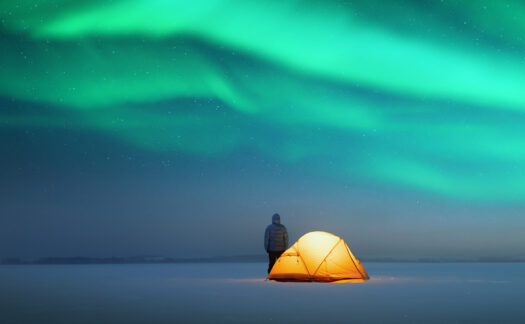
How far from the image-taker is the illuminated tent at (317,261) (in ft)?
84.8

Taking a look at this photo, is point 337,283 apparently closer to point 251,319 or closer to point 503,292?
point 503,292

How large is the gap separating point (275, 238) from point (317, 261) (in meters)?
2.35

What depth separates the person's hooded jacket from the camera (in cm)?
2744


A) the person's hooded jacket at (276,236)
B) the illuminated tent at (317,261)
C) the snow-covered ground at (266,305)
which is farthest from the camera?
the person's hooded jacket at (276,236)

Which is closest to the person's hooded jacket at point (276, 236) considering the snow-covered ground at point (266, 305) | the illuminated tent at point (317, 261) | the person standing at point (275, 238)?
the person standing at point (275, 238)

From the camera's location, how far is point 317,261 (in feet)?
84.8

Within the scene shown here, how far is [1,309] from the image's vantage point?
622 inches

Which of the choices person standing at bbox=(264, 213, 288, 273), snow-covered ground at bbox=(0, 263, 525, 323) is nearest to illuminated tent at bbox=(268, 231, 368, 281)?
person standing at bbox=(264, 213, 288, 273)

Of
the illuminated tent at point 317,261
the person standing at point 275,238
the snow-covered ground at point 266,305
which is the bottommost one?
the snow-covered ground at point 266,305

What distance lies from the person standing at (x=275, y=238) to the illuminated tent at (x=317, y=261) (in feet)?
2.14

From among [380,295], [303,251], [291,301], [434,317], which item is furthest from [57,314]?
[303,251]

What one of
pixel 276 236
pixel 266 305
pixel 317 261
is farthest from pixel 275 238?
pixel 266 305

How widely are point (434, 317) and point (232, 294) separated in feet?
25.7

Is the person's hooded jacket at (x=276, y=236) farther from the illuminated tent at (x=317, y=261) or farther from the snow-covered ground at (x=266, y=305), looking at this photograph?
the snow-covered ground at (x=266, y=305)
